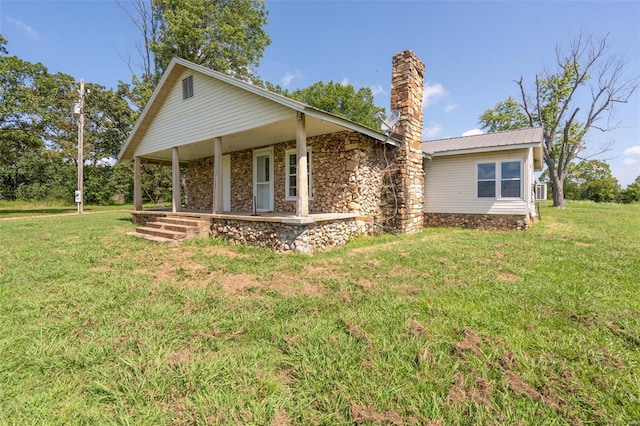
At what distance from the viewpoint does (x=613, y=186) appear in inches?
1378

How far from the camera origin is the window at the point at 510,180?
30.9 ft

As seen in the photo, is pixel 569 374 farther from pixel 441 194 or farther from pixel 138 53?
pixel 138 53

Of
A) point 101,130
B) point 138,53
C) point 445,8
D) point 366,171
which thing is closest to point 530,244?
point 366,171

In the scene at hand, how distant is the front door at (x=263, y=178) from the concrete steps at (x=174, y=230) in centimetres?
236

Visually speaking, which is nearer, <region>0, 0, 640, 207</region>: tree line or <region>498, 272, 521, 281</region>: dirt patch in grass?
<region>498, 272, 521, 281</region>: dirt patch in grass

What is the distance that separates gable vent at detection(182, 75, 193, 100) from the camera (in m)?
8.80

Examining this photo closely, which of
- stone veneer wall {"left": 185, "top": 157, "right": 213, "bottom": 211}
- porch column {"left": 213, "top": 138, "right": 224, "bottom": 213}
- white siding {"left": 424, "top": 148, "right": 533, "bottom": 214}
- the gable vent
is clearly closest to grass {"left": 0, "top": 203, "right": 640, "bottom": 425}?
porch column {"left": 213, "top": 138, "right": 224, "bottom": 213}

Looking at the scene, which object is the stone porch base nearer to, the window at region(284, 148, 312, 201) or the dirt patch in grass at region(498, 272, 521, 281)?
the window at region(284, 148, 312, 201)

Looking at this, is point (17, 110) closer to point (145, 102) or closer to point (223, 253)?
point (145, 102)

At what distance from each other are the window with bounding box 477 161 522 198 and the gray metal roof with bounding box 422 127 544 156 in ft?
2.36

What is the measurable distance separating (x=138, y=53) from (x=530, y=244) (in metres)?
28.1

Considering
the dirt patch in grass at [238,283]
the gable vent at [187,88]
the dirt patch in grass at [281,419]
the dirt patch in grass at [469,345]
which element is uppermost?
the gable vent at [187,88]

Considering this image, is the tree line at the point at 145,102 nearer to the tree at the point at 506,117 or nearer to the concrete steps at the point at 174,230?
the tree at the point at 506,117

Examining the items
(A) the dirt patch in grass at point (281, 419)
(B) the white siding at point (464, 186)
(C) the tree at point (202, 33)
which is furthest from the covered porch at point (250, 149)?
(C) the tree at point (202, 33)
